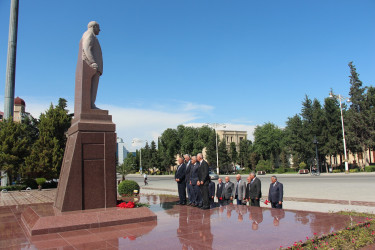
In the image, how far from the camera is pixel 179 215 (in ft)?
24.6

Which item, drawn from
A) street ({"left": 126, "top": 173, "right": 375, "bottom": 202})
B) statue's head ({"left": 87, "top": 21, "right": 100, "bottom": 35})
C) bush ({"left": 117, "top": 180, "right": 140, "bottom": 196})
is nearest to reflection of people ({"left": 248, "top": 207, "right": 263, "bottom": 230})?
bush ({"left": 117, "top": 180, "right": 140, "bottom": 196})

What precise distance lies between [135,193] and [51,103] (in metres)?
20.7

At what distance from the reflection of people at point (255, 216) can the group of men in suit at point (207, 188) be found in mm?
779

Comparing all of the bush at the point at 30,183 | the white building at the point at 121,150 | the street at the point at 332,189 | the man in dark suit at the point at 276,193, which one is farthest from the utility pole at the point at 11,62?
the white building at the point at 121,150

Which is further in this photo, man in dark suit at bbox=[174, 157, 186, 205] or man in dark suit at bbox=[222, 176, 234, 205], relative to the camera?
man in dark suit at bbox=[222, 176, 234, 205]

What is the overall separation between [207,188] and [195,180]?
0.61 metres

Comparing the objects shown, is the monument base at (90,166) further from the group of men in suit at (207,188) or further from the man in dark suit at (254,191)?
the man in dark suit at (254,191)

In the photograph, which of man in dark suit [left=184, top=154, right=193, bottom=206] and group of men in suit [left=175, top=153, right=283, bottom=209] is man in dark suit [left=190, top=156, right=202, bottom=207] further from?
man in dark suit [left=184, top=154, right=193, bottom=206]

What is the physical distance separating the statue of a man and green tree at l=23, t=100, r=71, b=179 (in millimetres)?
18955

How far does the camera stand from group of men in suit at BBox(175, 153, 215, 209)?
8.44 metres

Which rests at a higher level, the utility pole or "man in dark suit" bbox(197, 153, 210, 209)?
the utility pole

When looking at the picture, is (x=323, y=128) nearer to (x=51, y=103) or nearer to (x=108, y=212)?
(x=51, y=103)

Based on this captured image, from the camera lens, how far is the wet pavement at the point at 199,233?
480 centimetres

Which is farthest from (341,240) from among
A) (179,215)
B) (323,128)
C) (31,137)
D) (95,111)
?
(323,128)
